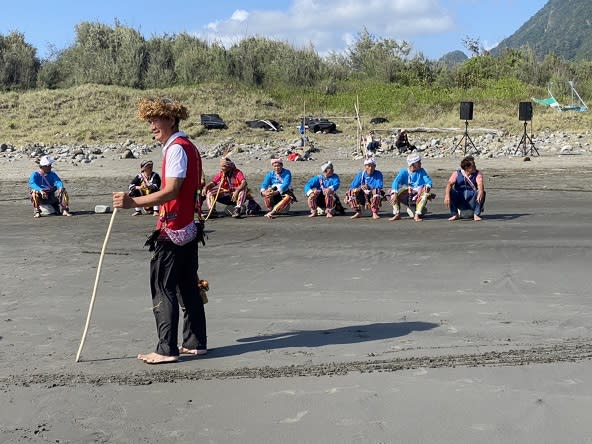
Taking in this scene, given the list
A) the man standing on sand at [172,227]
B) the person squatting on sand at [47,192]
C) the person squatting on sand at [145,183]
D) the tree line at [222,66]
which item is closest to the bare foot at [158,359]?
the man standing on sand at [172,227]

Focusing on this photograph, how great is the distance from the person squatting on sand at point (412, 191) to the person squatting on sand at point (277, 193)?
1980mm

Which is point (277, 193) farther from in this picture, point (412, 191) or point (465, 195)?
point (465, 195)

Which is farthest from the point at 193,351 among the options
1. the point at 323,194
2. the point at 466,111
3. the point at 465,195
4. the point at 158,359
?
the point at 466,111

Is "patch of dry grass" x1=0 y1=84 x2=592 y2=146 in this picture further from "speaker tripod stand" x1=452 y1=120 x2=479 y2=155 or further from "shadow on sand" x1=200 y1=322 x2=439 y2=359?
"shadow on sand" x1=200 y1=322 x2=439 y2=359

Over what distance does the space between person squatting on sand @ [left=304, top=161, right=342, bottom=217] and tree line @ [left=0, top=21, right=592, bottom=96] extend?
3015cm

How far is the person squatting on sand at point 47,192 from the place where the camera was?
16.0 meters

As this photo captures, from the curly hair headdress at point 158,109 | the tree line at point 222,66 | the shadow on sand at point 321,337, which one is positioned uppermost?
the tree line at point 222,66

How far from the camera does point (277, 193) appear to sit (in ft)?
51.0

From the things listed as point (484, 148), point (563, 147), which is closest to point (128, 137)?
point (484, 148)

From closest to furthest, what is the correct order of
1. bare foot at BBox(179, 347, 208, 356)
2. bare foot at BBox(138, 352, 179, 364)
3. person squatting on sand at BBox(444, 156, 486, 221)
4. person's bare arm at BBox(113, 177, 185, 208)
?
1. person's bare arm at BBox(113, 177, 185, 208)
2. bare foot at BBox(138, 352, 179, 364)
3. bare foot at BBox(179, 347, 208, 356)
4. person squatting on sand at BBox(444, 156, 486, 221)

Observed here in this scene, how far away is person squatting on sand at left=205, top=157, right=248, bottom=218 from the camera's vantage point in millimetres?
15469

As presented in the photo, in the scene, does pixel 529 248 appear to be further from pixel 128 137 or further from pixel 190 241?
pixel 128 137

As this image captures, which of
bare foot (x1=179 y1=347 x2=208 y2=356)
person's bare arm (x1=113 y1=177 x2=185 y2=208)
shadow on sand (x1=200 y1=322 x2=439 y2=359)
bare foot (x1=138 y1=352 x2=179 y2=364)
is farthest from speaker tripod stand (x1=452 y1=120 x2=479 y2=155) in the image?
person's bare arm (x1=113 y1=177 x2=185 y2=208)

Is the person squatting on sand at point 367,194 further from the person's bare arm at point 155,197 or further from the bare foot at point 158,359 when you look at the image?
the person's bare arm at point 155,197
